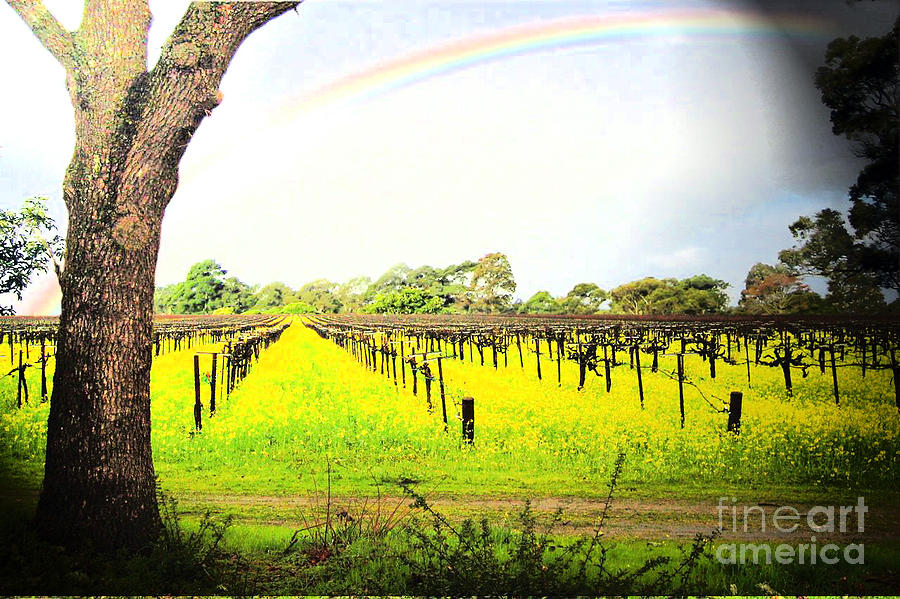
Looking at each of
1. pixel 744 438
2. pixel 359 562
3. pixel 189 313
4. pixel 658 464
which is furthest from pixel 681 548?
pixel 189 313

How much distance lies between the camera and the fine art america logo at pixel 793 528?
171 inches

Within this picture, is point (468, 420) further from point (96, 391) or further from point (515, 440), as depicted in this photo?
point (96, 391)

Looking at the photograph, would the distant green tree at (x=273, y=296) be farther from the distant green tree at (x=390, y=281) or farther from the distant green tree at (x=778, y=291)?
the distant green tree at (x=778, y=291)

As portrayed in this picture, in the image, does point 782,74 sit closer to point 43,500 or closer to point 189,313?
point 189,313

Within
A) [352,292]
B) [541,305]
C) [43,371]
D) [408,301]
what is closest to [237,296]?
[352,292]

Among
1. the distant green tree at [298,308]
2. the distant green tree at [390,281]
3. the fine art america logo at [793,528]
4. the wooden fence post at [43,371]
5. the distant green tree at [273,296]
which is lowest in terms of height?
the fine art america logo at [793,528]

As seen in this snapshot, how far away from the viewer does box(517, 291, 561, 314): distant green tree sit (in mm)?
7570

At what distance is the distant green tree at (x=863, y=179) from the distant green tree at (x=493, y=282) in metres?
2.90

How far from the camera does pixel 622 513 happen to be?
4.74 m

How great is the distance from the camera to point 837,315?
7.00m

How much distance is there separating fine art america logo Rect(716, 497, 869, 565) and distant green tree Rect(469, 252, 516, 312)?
320cm

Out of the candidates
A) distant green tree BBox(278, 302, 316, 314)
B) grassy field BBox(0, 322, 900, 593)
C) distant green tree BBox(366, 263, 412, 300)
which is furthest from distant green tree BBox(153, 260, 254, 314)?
distant green tree BBox(366, 263, 412, 300)

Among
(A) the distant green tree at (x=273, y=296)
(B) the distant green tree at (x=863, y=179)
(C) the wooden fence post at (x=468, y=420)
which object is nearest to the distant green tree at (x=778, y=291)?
(B) the distant green tree at (x=863, y=179)

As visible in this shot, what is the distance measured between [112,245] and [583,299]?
491 centimetres
